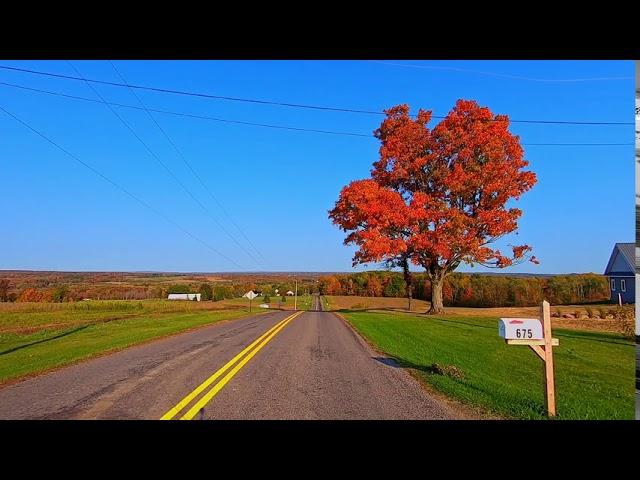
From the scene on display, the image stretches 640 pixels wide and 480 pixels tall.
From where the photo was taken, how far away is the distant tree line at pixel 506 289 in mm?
23406

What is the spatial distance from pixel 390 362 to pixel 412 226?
56.5 feet

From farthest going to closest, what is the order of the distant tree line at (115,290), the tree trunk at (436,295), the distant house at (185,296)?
the distant house at (185,296) → the distant tree line at (115,290) → the tree trunk at (436,295)

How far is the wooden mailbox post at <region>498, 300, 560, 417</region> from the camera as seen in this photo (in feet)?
20.2

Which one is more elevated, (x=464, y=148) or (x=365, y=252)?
(x=464, y=148)

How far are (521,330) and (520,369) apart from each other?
5.07m

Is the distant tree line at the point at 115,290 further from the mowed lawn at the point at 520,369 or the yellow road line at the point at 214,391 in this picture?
the mowed lawn at the point at 520,369

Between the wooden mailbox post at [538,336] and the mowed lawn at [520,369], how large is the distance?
0.38 metres

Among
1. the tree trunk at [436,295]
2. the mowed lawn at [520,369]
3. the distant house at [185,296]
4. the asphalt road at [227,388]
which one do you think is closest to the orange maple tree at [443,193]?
the tree trunk at [436,295]

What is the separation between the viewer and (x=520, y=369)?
34.6ft

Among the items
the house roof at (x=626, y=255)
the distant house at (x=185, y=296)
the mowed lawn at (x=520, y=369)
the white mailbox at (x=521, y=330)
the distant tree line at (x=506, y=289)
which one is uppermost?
the house roof at (x=626, y=255)

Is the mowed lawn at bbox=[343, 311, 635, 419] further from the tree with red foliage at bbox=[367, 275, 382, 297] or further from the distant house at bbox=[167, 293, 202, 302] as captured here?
the distant house at bbox=[167, 293, 202, 302]
